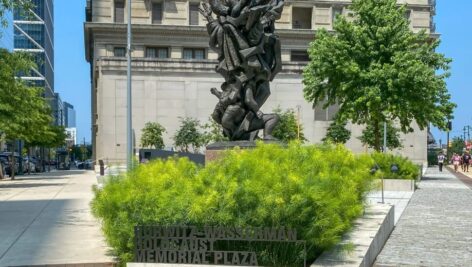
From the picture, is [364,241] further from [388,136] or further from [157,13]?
[157,13]

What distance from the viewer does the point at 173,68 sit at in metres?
59.6

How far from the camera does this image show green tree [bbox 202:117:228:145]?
55469 mm

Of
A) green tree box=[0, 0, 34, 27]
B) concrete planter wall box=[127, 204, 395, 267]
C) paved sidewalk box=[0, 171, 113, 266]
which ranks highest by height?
green tree box=[0, 0, 34, 27]

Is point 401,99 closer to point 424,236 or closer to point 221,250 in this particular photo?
point 424,236

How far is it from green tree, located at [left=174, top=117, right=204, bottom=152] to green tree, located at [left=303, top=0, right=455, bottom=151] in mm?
24624

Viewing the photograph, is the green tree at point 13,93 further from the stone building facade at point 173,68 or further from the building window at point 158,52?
the building window at point 158,52

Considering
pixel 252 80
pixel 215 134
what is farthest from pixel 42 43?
pixel 252 80

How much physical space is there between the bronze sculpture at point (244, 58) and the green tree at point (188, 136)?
Result: 40.3 m

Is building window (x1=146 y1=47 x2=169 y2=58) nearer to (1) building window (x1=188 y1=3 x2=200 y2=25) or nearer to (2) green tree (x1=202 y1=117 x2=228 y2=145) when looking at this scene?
(1) building window (x1=188 y1=3 x2=200 y2=25)

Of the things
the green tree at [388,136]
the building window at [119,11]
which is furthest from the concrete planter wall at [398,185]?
the building window at [119,11]

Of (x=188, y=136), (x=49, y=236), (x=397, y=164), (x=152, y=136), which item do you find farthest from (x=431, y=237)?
(x=152, y=136)

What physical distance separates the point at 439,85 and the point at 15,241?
2458cm

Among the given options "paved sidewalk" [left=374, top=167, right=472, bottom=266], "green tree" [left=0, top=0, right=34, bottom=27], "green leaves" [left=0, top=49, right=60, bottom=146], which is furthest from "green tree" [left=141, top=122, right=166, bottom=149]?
"paved sidewalk" [left=374, top=167, right=472, bottom=266]

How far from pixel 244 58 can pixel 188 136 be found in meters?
41.3
